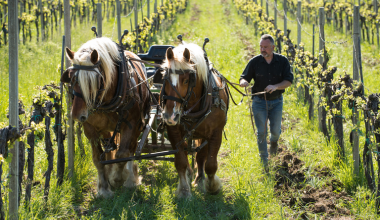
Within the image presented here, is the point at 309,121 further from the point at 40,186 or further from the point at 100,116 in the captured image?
the point at 40,186

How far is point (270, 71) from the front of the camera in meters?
4.73

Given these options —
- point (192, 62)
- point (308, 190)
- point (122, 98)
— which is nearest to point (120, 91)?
point (122, 98)

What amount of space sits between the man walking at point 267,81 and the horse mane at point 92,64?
5.88ft

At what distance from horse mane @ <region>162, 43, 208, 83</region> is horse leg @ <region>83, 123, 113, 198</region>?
1173 mm

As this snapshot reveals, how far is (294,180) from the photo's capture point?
14.6 ft

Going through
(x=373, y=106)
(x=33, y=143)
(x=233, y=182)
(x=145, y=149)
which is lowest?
(x=233, y=182)

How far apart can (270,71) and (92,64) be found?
244 centimetres

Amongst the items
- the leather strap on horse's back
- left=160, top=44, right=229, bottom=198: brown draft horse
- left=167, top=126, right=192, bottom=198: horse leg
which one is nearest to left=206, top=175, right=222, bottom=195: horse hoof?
left=160, top=44, right=229, bottom=198: brown draft horse

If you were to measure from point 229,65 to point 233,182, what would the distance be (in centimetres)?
751

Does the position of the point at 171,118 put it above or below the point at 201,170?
above

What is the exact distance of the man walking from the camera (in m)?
4.68

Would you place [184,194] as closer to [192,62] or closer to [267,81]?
[192,62]

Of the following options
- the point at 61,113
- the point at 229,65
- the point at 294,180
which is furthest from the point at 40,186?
the point at 229,65

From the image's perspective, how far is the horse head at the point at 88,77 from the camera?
3.19 m
